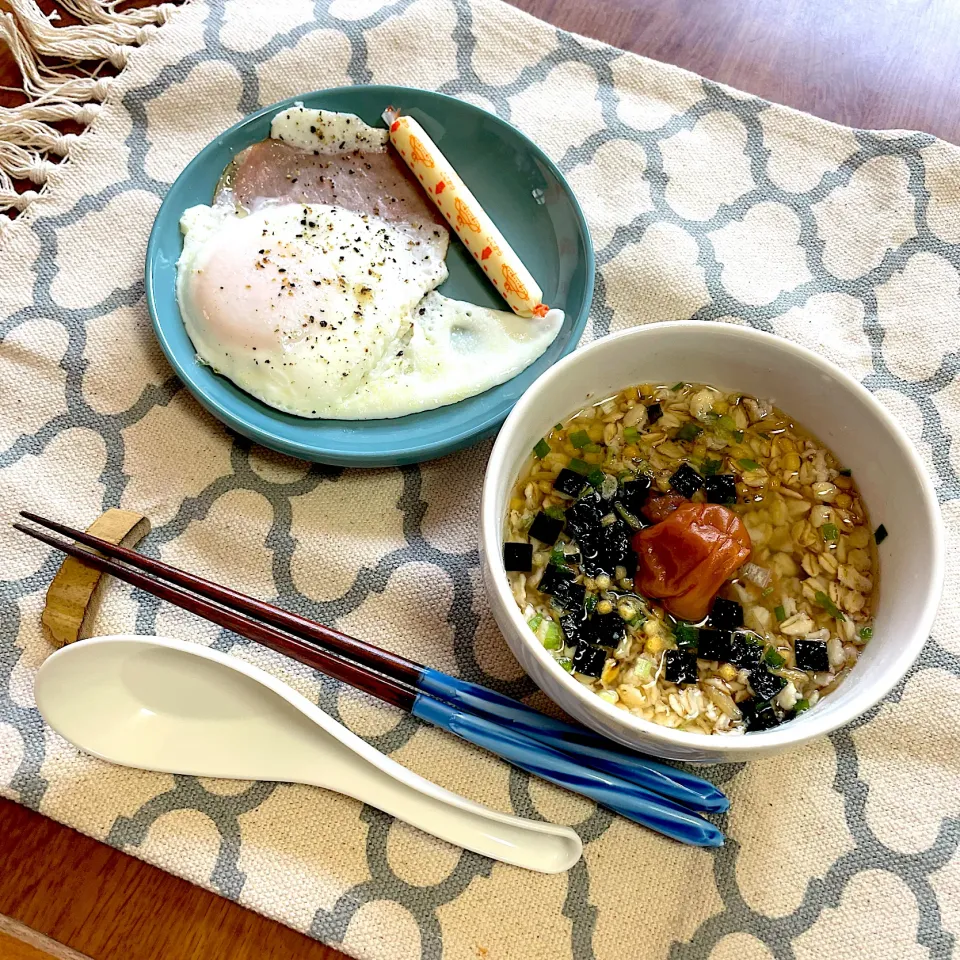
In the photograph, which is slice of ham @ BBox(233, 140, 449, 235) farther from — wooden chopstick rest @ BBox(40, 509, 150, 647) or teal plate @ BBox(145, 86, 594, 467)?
wooden chopstick rest @ BBox(40, 509, 150, 647)

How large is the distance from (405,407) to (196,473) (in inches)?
12.7

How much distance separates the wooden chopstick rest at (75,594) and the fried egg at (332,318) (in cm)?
28

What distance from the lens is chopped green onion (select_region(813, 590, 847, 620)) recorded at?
1084mm

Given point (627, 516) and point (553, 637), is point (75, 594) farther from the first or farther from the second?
point (627, 516)

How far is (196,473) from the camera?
130 centimetres

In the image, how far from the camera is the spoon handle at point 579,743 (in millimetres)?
1080

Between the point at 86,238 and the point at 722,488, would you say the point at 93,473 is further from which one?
the point at 722,488

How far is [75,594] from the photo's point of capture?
3.83 ft

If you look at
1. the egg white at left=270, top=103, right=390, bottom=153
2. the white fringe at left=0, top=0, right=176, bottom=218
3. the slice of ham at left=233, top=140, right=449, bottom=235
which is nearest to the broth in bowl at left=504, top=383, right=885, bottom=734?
the slice of ham at left=233, top=140, right=449, bottom=235

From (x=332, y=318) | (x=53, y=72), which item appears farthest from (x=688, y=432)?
(x=53, y=72)

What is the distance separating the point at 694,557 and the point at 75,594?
803 mm

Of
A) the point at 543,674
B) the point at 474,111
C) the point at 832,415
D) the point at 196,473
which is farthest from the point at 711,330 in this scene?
the point at 196,473

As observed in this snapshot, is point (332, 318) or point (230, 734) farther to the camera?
point (332, 318)

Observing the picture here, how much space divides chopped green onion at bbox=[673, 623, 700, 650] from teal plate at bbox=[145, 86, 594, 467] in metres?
0.39
